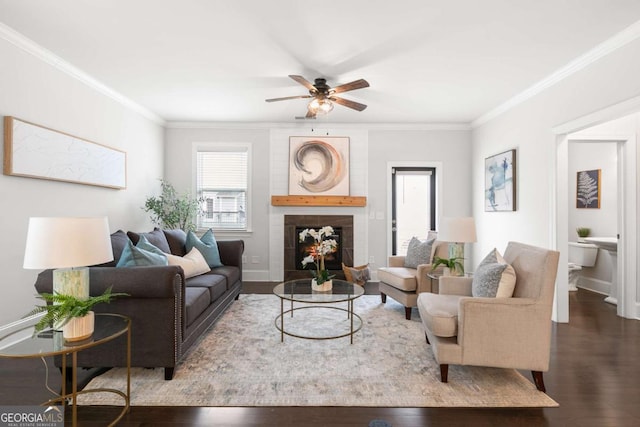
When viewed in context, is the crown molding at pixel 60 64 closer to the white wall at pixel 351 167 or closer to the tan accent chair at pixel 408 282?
the white wall at pixel 351 167

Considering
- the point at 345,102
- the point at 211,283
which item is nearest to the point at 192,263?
the point at 211,283

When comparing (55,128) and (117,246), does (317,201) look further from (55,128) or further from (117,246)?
(55,128)

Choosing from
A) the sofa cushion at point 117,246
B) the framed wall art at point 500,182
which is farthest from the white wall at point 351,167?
the sofa cushion at point 117,246

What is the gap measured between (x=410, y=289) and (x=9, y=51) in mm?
4367

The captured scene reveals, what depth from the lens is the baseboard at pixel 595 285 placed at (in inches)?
175

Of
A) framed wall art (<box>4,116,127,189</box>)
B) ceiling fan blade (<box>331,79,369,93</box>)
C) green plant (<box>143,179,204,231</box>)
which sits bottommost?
green plant (<box>143,179,204,231</box>)

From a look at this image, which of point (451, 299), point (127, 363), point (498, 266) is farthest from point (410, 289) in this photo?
point (127, 363)

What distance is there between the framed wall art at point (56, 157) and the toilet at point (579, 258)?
6361 mm

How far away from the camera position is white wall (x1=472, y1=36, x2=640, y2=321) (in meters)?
2.69

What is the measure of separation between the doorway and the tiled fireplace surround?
0.88 m

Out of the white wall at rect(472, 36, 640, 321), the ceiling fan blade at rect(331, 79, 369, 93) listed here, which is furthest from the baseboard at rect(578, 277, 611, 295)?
the ceiling fan blade at rect(331, 79, 369, 93)

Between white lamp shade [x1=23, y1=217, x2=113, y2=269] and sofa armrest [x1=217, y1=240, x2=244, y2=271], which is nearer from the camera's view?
white lamp shade [x1=23, y1=217, x2=113, y2=269]

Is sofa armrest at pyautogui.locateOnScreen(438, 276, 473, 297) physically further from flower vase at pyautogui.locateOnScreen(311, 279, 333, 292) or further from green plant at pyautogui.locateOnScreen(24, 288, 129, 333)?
green plant at pyautogui.locateOnScreen(24, 288, 129, 333)

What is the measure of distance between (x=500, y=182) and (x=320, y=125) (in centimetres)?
290
